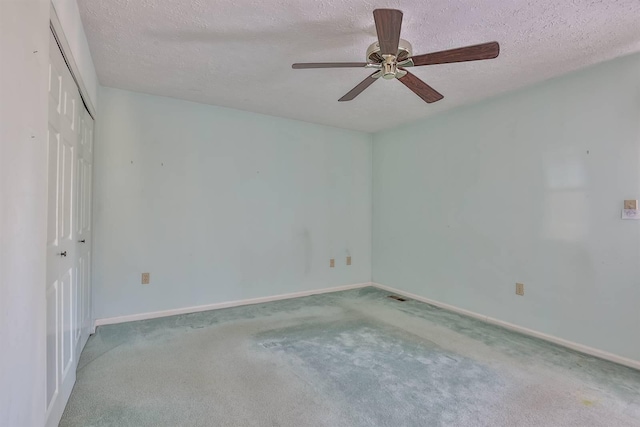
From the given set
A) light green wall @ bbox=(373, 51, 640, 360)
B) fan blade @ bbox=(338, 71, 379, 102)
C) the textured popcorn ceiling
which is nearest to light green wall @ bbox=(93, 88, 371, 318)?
the textured popcorn ceiling

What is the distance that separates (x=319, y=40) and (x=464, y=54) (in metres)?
0.92

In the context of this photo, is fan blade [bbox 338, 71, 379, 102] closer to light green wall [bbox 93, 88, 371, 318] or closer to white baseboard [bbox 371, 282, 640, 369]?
light green wall [bbox 93, 88, 371, 318]

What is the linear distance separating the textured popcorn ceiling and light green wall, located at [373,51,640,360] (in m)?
0.30

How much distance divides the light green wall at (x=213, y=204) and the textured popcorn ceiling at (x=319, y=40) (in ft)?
1.58

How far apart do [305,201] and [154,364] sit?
2.45 m

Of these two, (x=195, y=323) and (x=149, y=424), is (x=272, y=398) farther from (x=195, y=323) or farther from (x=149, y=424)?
(x=195, y=323)

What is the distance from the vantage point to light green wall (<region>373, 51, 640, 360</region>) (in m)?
2.39

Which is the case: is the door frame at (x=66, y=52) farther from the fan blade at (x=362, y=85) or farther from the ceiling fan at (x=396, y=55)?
the fan blade at (x=362, y=85)

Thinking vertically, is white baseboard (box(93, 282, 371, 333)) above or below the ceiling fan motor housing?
below

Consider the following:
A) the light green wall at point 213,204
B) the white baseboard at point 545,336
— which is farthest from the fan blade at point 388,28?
the white baseboard at point 545,336

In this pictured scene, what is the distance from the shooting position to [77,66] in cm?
194

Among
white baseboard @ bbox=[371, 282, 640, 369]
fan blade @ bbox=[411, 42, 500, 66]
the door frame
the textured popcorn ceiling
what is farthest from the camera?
white baseboard @ bbox=[371, 282, 640, 369]

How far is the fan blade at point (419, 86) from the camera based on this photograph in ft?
6.95

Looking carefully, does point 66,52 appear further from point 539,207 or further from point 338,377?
point 539,207
